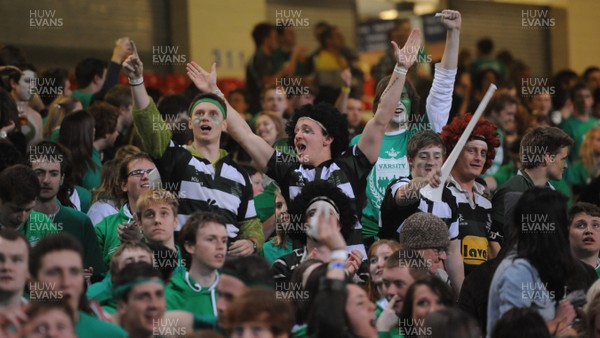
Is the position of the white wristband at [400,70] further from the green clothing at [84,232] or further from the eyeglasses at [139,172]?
the green clothing at [84,232]

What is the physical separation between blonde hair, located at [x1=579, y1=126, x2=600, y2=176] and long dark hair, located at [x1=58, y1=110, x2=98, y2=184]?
5.33 meters

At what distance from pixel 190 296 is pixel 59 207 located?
1904 mm

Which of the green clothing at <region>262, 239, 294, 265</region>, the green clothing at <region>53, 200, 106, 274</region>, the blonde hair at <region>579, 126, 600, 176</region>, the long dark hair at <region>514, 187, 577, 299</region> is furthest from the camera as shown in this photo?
the blonde hair at <region>579, 126, 600, 176</region>

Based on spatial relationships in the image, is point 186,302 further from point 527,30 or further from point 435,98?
point 527,30

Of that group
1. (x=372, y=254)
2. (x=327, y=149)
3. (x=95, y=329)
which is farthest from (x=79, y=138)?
(x=95, y=329)

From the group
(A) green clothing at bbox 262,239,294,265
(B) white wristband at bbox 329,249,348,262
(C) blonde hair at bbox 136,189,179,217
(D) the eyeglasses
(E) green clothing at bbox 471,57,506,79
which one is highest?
(E) green clothing at bbox 471,57,506,79

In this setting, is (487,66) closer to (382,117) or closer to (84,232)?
(382,117)

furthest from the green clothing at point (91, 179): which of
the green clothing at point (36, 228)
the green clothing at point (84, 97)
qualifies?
the green clothing at point (36, 228)

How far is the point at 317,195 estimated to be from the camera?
866cm

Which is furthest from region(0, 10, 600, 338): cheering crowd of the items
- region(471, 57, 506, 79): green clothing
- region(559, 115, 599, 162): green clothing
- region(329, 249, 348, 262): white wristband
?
region(471, 57, 506, 79): green clothing

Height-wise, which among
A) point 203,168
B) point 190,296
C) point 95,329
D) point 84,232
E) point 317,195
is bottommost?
point 95,329

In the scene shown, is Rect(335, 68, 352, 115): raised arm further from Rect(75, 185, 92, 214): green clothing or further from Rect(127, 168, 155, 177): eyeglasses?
Rect(127, 168, 155, 177): eyeglasses

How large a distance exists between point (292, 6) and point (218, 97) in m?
9.45

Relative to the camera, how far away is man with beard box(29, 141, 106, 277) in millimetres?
9086
